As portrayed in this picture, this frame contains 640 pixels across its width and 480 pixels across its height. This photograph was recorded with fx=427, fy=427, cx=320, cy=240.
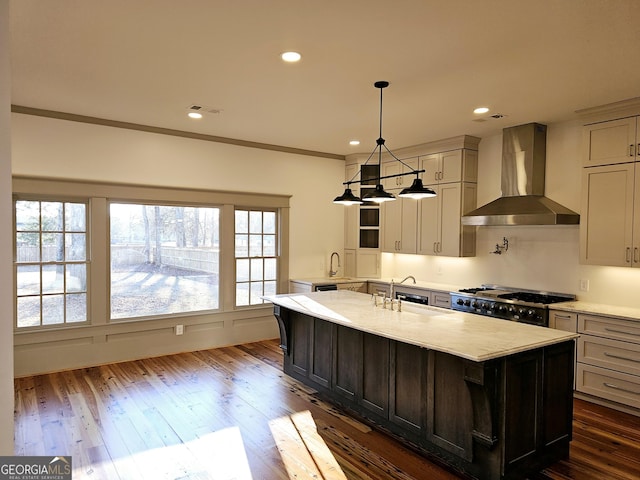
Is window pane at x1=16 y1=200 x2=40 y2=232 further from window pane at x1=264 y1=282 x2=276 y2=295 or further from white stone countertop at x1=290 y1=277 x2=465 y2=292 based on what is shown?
white stone countertop at x1=290 y1=277 x2=465 y2=292

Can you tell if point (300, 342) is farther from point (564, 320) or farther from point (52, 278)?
point (52, 278)

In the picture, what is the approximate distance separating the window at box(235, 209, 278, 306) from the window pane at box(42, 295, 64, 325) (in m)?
2.13

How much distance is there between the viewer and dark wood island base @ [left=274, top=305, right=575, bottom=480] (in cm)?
262

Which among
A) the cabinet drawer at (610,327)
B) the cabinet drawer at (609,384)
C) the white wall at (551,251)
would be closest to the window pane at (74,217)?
the white wall at (551,251)

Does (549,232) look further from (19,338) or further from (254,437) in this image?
(19,338)

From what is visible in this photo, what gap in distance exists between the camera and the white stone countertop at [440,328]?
260cm

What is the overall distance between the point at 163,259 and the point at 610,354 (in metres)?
4.96

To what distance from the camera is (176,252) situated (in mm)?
5547

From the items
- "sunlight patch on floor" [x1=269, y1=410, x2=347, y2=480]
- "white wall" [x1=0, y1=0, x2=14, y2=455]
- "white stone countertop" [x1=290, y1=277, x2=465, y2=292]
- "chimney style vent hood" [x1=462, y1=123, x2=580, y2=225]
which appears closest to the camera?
"white wall" [x1=0, y1=0, x2=14, y2=455]

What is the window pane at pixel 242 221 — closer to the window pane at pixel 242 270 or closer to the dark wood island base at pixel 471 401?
the window pane at pixel 242 270

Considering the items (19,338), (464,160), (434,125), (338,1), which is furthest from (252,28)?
(19,338)

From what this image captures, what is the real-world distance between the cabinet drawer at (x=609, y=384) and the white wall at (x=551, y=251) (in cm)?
82

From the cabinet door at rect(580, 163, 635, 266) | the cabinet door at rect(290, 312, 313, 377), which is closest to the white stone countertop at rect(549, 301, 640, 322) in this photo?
the cabinet door at rect(580, 163, 635, 266)

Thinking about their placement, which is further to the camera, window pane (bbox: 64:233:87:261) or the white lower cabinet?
window pane (bbox: 64:233:87:261)
